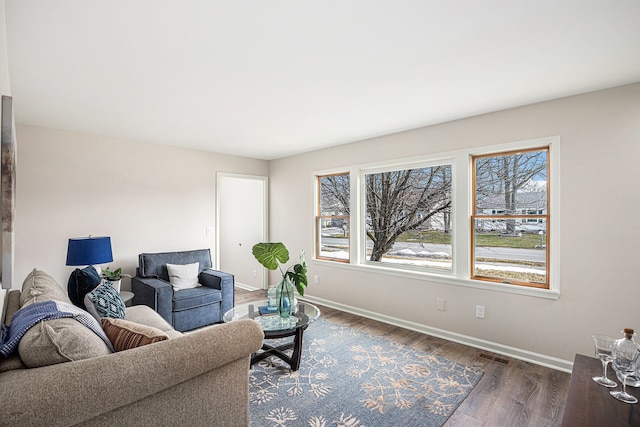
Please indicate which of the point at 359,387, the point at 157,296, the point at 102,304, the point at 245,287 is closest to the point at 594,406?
the point at 359,387

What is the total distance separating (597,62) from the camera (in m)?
2.12

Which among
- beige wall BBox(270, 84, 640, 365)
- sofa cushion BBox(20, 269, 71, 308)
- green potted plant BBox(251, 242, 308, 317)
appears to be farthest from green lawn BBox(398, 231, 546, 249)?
sofa cushion BBox(20, 269, 71, 308)

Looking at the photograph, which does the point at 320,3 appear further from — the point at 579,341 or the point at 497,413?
the point at 579,341

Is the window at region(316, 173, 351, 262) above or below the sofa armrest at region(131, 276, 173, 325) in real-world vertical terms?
above

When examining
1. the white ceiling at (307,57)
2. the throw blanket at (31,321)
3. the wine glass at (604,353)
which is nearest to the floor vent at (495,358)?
the wine glass at (604,353)

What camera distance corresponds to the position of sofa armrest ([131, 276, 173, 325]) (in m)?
3.40

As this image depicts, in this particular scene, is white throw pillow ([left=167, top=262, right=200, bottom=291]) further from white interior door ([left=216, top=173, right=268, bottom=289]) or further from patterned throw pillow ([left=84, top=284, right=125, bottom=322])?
patterned throw pillow ([left=84, top=284, right=125, bottom=322])

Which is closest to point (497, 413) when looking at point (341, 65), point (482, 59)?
point (482, 59)

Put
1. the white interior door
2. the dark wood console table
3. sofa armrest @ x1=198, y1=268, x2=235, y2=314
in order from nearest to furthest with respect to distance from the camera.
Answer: the dark wood console table → sofa armrest @ x1=198, y1=268, x2=235, y2=314 → the white interior door

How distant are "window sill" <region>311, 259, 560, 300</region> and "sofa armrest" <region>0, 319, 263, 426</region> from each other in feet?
8.59

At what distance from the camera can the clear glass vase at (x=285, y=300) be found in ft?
9.44

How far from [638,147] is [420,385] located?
8.24 feet

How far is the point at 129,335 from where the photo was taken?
1513mm

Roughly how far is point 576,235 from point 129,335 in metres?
3.35
